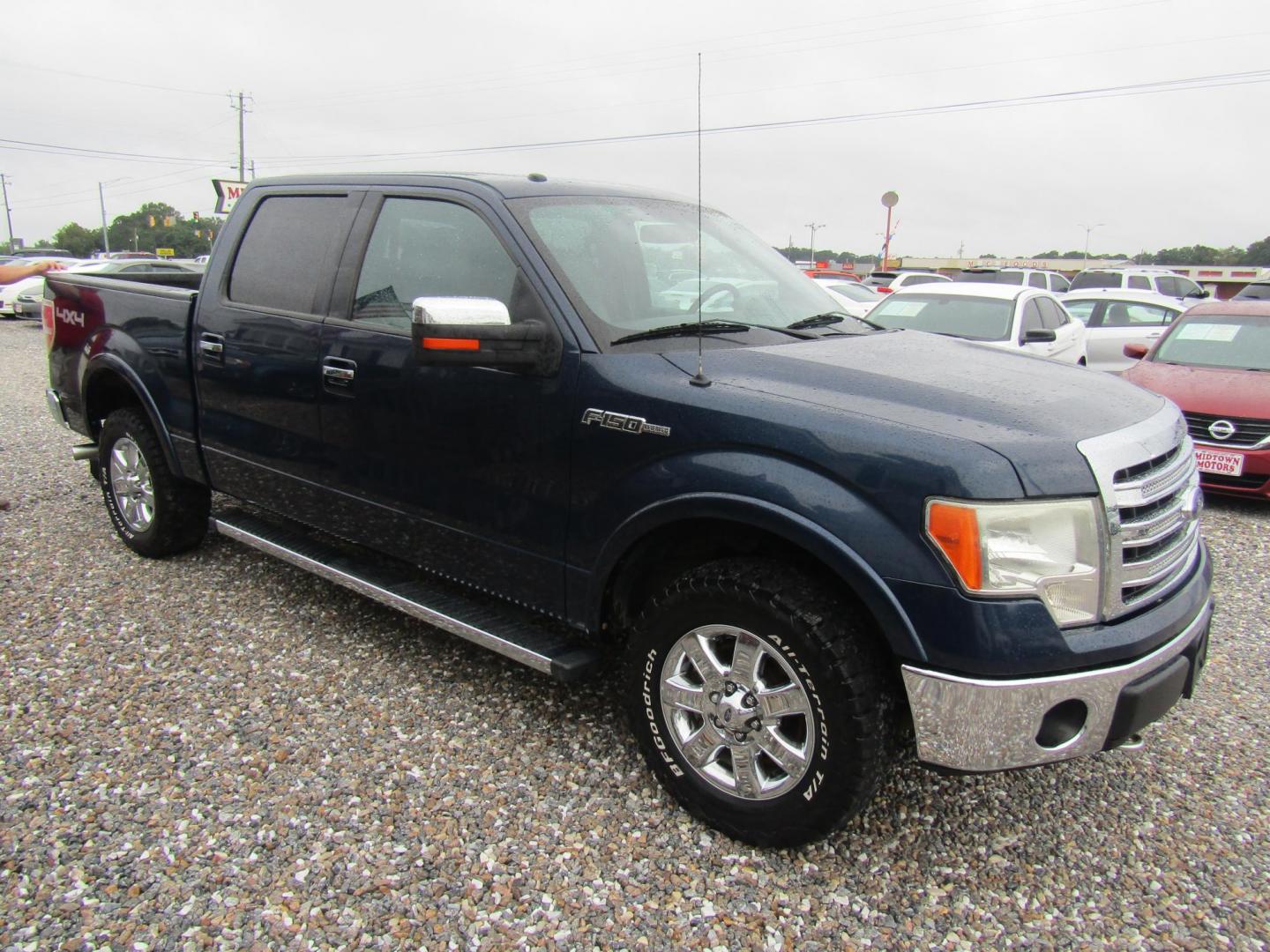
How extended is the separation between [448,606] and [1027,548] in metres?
1.99

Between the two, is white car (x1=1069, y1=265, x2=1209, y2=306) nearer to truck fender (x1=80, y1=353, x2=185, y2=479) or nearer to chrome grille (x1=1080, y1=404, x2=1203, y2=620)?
chrome grille (x1=1080, y1=404, x2=1203, y2=620)

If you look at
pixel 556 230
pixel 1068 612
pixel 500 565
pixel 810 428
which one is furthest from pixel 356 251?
pixel 1068 612

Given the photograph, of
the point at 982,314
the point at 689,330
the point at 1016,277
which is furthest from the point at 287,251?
the point at 1016,277

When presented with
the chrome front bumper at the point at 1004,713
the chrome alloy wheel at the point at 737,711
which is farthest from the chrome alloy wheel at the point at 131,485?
the chrome front bumper at the point at 1004,713

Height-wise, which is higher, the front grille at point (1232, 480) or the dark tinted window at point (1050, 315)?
the dark tinted window at point (1050, 315)

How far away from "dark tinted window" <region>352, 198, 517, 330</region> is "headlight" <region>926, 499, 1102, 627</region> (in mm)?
1603

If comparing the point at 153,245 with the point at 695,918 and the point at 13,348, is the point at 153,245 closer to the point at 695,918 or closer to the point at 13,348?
the point at 13,348

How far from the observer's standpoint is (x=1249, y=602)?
15.2ft

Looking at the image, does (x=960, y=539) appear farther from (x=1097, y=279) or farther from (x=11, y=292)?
(x=11, y=292)

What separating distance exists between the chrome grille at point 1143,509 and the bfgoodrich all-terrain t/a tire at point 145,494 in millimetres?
4218

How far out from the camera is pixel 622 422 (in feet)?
8.55

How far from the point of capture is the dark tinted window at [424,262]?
3037 mm

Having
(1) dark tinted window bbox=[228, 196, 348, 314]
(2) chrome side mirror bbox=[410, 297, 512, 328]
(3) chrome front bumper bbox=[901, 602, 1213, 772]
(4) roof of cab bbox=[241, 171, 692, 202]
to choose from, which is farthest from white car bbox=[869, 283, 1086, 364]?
(3) chrome front bumper bbox=[901, 602, 1213, 772]

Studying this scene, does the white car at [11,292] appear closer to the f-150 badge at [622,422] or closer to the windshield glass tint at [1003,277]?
the windshield glass tint at [1003,277]
